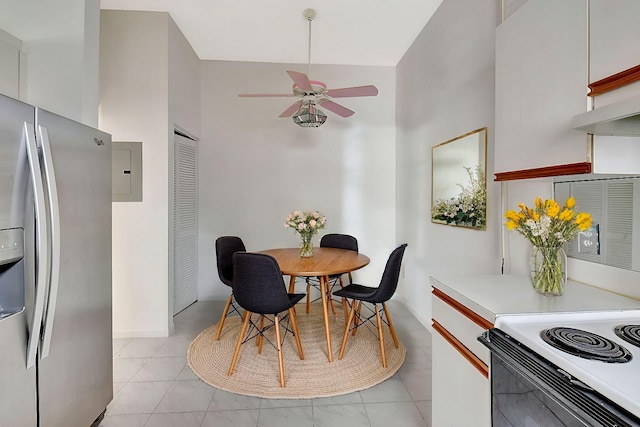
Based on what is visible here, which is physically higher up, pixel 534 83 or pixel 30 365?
pixel 534 83

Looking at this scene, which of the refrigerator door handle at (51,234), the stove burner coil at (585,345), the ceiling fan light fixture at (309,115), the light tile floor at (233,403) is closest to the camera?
the stove burner coil at (585,345)

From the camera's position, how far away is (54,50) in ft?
5.91

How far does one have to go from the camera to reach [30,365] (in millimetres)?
1234

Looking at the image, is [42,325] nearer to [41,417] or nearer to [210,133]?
[41,417]

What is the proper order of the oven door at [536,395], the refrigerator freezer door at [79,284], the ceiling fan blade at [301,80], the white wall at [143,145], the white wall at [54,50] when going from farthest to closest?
1. the white wall at [143,145]
2. the ceiling fan blade at [301,80]
3. the white wall at [54,50]
4. the refrigerator freezer door at [79,284]
5. the oven door at [536,395]

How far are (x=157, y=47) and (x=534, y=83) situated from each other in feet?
10.5

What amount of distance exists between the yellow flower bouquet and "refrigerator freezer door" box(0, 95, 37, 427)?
6.65 feet

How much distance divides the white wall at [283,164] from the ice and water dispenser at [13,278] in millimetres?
2973

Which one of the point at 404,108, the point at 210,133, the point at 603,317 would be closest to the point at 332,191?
the point at 404,108

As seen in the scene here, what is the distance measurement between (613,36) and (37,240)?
2193mm

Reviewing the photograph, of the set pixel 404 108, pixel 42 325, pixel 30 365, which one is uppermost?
pixel 404 108

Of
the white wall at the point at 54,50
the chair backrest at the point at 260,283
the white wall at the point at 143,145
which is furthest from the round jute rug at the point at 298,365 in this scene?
the white wall at the point at 54,50

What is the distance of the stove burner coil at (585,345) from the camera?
864 mm

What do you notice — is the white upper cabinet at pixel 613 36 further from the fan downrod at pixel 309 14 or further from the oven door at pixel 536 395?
A: the fan downrod at pixel 309 14
